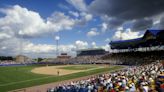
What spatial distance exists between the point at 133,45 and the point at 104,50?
6504 cm

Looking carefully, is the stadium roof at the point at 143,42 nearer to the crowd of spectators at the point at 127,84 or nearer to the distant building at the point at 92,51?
the crowd of spectators at the point at 127,84

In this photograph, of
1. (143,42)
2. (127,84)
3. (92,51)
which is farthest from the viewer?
(92,51)

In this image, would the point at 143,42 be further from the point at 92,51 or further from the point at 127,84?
the point at 92,51

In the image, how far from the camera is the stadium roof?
61588 mm

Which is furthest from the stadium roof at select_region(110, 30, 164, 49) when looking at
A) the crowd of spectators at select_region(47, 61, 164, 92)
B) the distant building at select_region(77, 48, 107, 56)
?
the distant building at select_region(77, 48, 107, 56)

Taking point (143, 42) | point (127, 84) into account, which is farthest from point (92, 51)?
point (127, 84)

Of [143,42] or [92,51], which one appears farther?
[92,51]

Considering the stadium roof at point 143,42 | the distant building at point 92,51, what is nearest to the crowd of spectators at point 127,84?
the stadium roof at point 143,42

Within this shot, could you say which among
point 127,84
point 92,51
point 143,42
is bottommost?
point 127,84

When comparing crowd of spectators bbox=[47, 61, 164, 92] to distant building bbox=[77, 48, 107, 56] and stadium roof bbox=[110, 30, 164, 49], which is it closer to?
stadium roof bbox=[110, 30, 164, 49]

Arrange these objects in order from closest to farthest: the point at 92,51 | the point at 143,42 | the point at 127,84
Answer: the point at 127,84 < the point at 143,42 < the point at 92,51

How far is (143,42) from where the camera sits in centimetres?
Result: 7119

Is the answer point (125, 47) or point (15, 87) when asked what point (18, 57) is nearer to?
point (125, 47)

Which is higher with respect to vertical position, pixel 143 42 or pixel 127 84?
pixel 143 42
